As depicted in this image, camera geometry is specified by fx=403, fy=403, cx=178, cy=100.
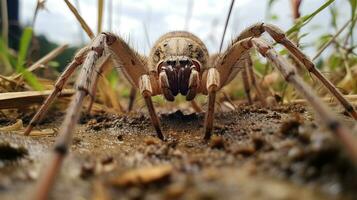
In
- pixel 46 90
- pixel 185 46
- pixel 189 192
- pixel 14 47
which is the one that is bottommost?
pixel 189 192

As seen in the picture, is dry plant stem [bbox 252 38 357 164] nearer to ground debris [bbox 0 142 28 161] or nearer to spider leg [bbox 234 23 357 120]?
spider leg [bbox 234 23 357 120]

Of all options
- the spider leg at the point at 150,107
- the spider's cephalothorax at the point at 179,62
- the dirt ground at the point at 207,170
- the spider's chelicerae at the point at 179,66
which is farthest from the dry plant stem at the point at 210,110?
the spider's cephalothorax at the point at 179,62

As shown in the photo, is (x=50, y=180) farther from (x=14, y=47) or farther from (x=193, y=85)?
(x=14, y=47)

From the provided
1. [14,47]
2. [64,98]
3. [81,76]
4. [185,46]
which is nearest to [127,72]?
[185,46]

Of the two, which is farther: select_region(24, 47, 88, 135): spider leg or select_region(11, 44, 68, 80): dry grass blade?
select_region(11, 44, 68, 80): dry grass blade

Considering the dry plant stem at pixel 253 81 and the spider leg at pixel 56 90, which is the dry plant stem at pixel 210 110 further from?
the dry plant stem at pixel 253 81

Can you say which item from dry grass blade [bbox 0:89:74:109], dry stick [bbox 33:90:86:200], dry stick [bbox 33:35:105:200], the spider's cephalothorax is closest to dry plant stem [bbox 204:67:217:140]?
the spider's cephalothorax
